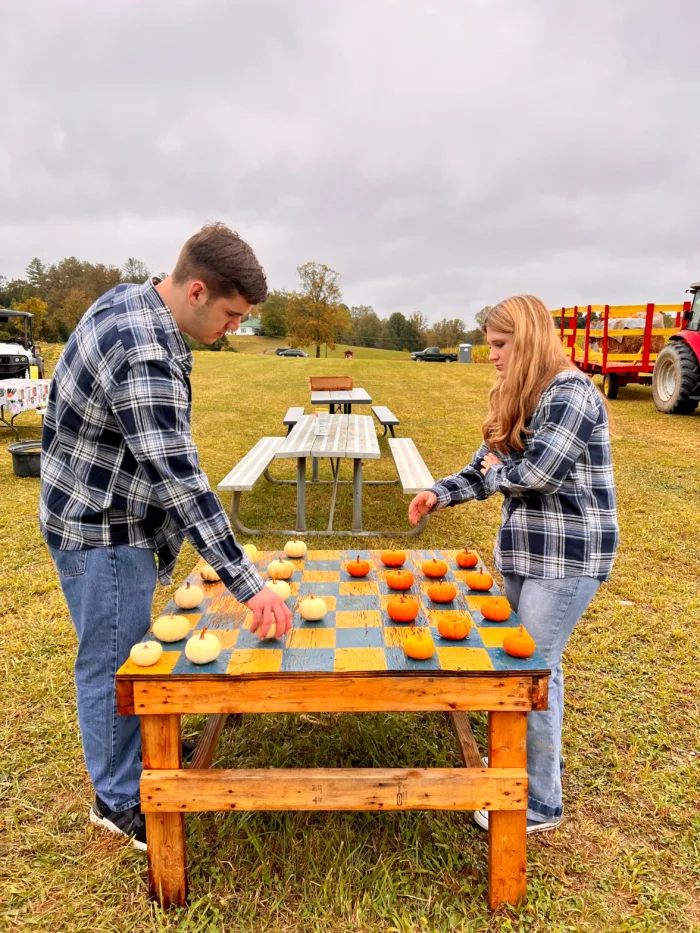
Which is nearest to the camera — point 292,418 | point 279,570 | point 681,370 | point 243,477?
point 279,570

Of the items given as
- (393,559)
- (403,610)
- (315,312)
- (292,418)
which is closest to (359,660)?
(403,610)

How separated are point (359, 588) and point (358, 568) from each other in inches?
4.6

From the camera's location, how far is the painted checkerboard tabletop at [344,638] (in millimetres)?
1952

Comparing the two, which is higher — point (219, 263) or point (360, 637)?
point (219, 263)

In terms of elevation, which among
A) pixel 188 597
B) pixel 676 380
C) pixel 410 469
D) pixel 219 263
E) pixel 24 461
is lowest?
pixel 24 461

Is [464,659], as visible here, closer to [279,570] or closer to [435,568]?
[435,568]

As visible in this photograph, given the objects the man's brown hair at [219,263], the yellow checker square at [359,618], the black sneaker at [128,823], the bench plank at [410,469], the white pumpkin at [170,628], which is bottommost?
the black sneaker at [128,823]

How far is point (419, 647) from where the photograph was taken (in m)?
1.97

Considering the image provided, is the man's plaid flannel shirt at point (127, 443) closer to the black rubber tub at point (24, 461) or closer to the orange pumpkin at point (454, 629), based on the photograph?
the orange pumpkin at point (454, 629)

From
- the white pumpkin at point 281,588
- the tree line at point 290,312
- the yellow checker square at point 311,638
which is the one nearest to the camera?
the yellow checker square at point 311,638

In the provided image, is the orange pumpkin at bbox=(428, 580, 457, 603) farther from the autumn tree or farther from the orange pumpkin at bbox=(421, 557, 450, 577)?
the autumn tree

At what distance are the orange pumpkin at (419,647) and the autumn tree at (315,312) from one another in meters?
46.3

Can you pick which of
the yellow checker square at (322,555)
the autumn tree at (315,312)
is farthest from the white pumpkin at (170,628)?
the autumn tree at (315,312)

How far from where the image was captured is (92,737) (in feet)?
7.48
